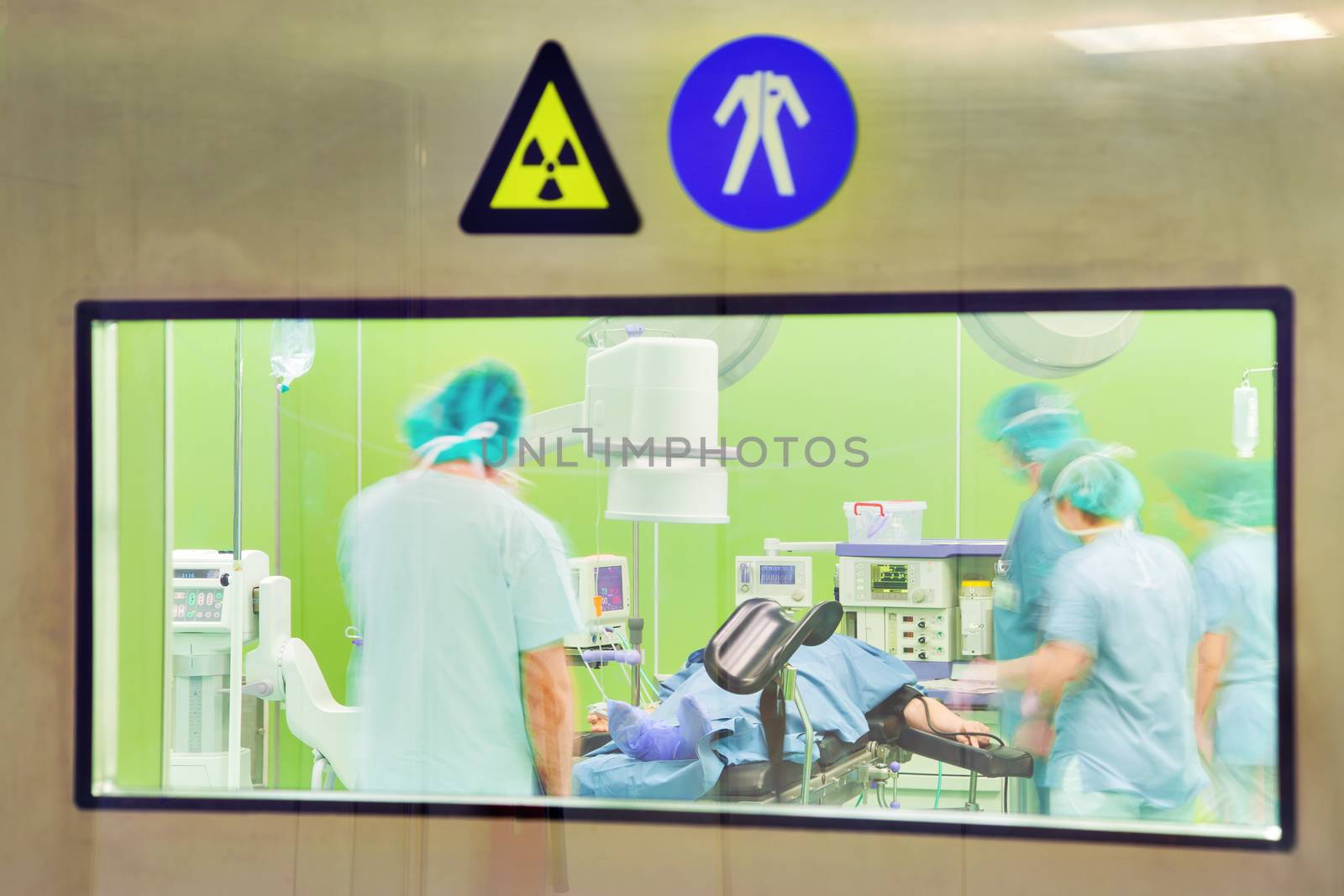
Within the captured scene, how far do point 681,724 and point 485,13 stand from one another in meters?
1.33

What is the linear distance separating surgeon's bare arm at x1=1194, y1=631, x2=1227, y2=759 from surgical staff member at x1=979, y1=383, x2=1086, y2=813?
0.85 feet

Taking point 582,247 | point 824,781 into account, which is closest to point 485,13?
point 582,247

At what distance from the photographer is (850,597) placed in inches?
80.9

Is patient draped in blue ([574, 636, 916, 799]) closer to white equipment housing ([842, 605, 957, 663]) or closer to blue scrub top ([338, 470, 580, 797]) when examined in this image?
white equipment housing ([842, 605, 957, 663])

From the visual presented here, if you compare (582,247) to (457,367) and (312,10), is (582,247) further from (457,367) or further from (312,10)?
(312,10)

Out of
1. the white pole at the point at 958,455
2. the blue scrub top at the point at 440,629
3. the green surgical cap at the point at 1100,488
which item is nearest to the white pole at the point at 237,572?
the blue scrub top at the point at 440,629

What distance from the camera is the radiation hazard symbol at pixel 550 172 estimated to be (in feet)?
5.47

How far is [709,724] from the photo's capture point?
6.12 ft

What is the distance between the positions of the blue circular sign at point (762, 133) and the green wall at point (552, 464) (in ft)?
0.69

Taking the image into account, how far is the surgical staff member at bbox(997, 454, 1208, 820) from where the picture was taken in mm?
1688

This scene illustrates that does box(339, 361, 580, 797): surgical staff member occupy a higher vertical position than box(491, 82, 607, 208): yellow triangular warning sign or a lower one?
lower

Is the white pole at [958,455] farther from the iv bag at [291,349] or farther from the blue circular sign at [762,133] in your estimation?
the iv bag at [291,349]

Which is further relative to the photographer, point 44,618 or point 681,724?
point 681,724

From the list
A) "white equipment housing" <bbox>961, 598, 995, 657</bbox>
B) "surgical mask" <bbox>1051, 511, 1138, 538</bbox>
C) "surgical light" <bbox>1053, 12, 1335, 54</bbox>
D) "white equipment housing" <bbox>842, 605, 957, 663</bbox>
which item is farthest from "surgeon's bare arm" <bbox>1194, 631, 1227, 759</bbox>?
"surgical light" <bbox>1053, 12, 1335, 54</bbox>
